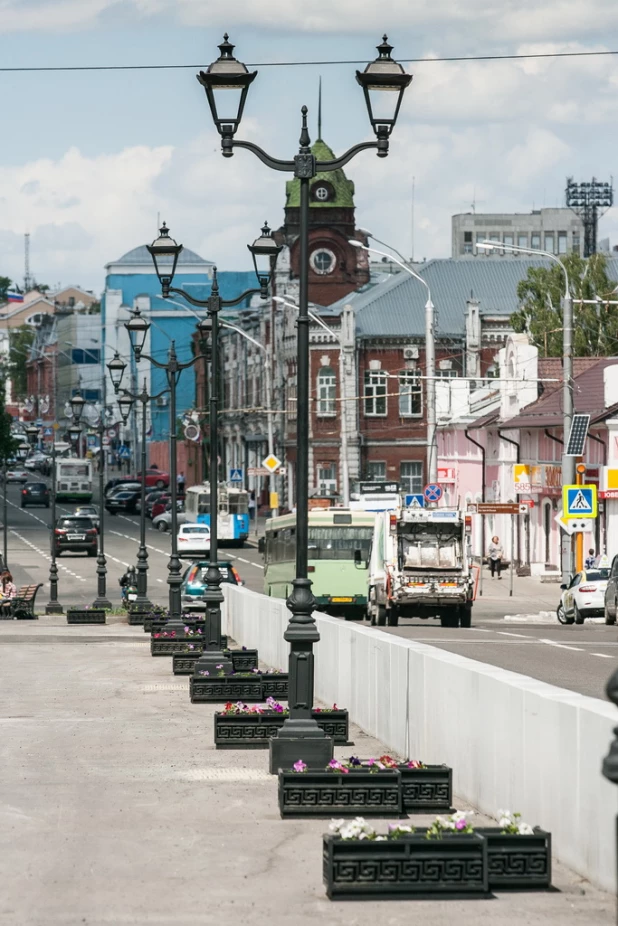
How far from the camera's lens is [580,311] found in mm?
86312

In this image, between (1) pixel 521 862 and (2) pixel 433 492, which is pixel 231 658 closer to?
(1) pixel 521 862

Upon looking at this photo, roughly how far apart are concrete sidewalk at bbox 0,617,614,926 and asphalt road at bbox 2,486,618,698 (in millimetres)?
5148

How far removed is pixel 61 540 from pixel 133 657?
4828cm

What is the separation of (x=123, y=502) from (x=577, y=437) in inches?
2673

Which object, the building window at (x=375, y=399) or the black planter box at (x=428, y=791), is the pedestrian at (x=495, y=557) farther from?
the black planter box at (x=428, y=791)

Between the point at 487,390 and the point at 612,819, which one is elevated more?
the point at 487,390

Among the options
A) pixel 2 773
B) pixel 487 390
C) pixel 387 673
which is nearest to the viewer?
pixel 2 773

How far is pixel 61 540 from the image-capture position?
77438mm

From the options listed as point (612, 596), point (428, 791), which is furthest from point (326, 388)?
point (428, 791)

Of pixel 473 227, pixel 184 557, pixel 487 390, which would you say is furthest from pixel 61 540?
pixel 473 227

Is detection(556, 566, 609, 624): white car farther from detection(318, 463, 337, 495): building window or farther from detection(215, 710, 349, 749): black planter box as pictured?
detection(318, 463, 337, 495): building window

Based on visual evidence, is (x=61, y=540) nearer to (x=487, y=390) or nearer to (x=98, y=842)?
(x=487, y=390)

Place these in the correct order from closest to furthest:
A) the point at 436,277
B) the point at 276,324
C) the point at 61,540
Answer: the point at 61,540 → the point at 436,277 → the point at 276,324

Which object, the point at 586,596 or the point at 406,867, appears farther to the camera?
the point at 586,596
